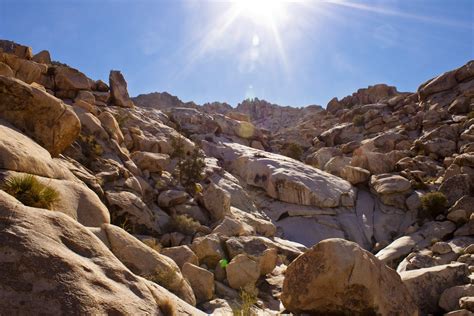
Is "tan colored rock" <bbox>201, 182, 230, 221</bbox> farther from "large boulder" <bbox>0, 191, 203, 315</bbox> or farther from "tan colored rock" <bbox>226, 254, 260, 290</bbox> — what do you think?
"large boulder" <bbox>0, 191, 203, 315</bbox>

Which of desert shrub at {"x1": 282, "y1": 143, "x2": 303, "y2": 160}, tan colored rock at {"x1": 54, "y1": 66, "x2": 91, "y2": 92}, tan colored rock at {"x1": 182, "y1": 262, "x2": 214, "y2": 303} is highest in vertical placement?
tan colored rock at {"x1": 54, "y1": 66, "x2": 91, "y2": 92}

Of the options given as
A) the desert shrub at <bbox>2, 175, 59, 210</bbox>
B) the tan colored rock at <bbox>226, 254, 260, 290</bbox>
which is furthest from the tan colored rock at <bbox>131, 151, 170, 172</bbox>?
the desert shrub at <bbox>2, 175, 59, 210</bbox>

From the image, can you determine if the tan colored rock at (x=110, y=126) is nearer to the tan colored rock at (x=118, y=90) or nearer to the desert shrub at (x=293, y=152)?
the tan colored rock at (x=118, y=90)

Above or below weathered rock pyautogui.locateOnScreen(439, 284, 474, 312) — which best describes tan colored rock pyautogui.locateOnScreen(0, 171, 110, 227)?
above

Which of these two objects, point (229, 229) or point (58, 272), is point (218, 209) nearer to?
point (229, 229)

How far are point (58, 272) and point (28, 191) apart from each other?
3329 millimetres

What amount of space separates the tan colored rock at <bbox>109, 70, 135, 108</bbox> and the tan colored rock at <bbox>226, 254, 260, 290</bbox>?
973 inches

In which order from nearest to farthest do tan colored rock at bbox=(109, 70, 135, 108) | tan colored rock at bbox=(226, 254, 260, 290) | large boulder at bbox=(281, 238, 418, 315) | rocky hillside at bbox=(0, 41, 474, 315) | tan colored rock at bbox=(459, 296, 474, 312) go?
rocky hillside at bbox=(0, 41, 474, 315) < large boulder at bbox=(281, 238, 418, 315) < tan colored rock at bbox=(459, 296, 474, 312) < tan colored rock at bbox=(226, 254, 260, 290) < tan colored rock at bbox=(109, 70, 135, 108)

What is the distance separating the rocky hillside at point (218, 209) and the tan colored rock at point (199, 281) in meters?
0.05

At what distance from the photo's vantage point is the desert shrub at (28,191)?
7.45 meters

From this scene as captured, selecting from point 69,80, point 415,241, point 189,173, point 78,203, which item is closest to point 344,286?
point 78,203

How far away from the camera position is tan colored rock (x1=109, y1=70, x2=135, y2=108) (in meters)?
34.9

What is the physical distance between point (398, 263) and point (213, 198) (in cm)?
1169

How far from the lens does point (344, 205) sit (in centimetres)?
3022
